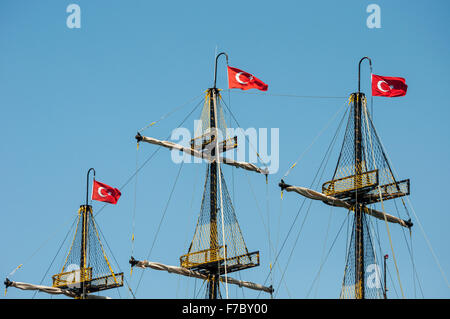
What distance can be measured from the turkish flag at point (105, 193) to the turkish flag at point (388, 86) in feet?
84.0

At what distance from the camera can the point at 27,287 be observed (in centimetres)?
9544

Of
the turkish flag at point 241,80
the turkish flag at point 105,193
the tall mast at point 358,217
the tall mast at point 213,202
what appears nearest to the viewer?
the tall mast at point 358,217

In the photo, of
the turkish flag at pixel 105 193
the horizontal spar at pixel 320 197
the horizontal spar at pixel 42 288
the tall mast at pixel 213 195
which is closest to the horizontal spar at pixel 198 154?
the tall mast at pixel 213 195

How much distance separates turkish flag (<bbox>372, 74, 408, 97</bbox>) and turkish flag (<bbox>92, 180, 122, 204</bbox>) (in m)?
25.6

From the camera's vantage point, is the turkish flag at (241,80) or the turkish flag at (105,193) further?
the turkish flag at (105,193)

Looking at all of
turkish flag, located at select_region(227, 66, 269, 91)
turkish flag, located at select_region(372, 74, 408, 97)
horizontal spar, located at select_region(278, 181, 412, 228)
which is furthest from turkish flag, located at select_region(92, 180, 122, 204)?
turkish flag, located at select_region(372, 74, 408, 97)

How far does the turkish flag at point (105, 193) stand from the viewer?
3556 inches

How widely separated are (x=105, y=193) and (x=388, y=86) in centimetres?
2705

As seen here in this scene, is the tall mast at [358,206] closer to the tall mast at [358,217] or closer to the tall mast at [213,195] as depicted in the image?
the tall mast at [358,217]

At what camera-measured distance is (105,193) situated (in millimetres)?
90875

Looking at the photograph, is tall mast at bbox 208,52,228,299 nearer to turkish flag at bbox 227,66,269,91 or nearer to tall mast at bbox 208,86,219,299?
tall mast at bbox 208,86,219,299
